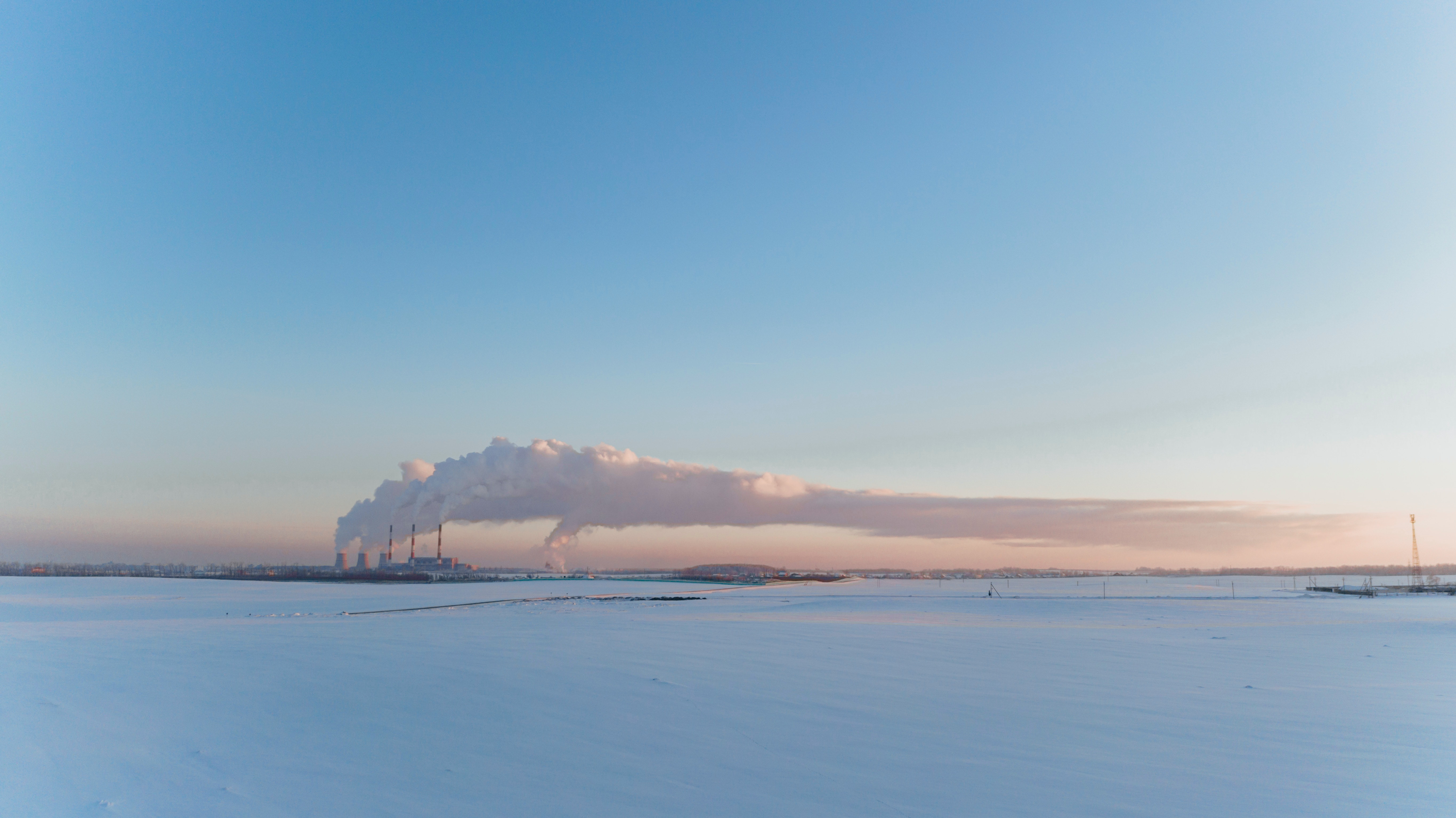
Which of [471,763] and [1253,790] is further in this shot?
[471,763]

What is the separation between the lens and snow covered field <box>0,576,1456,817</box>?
8.44m

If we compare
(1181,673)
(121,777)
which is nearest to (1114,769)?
(1181,673)

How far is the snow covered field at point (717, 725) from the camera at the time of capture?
8438 millimetres

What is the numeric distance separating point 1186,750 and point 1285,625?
35309mm

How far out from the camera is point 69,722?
11812 mm

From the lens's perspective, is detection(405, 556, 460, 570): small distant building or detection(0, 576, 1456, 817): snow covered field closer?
detection(0, 576, 1456, 817): snow covered field

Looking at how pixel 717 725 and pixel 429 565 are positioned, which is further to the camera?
pixel 429 565

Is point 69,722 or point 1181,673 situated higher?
point 69,722

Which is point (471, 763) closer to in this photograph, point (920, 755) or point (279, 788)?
point (279, 788)

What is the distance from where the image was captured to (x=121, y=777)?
893cm

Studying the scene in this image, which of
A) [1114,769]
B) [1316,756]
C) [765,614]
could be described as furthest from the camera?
[765,614]

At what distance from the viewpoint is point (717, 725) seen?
11.9 m

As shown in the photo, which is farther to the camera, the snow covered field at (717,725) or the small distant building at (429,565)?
the small distant building at (429,565)

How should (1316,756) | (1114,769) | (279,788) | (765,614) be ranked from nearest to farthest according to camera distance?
(279,788) < (1114,769) < (1316,756) < (765,614)
